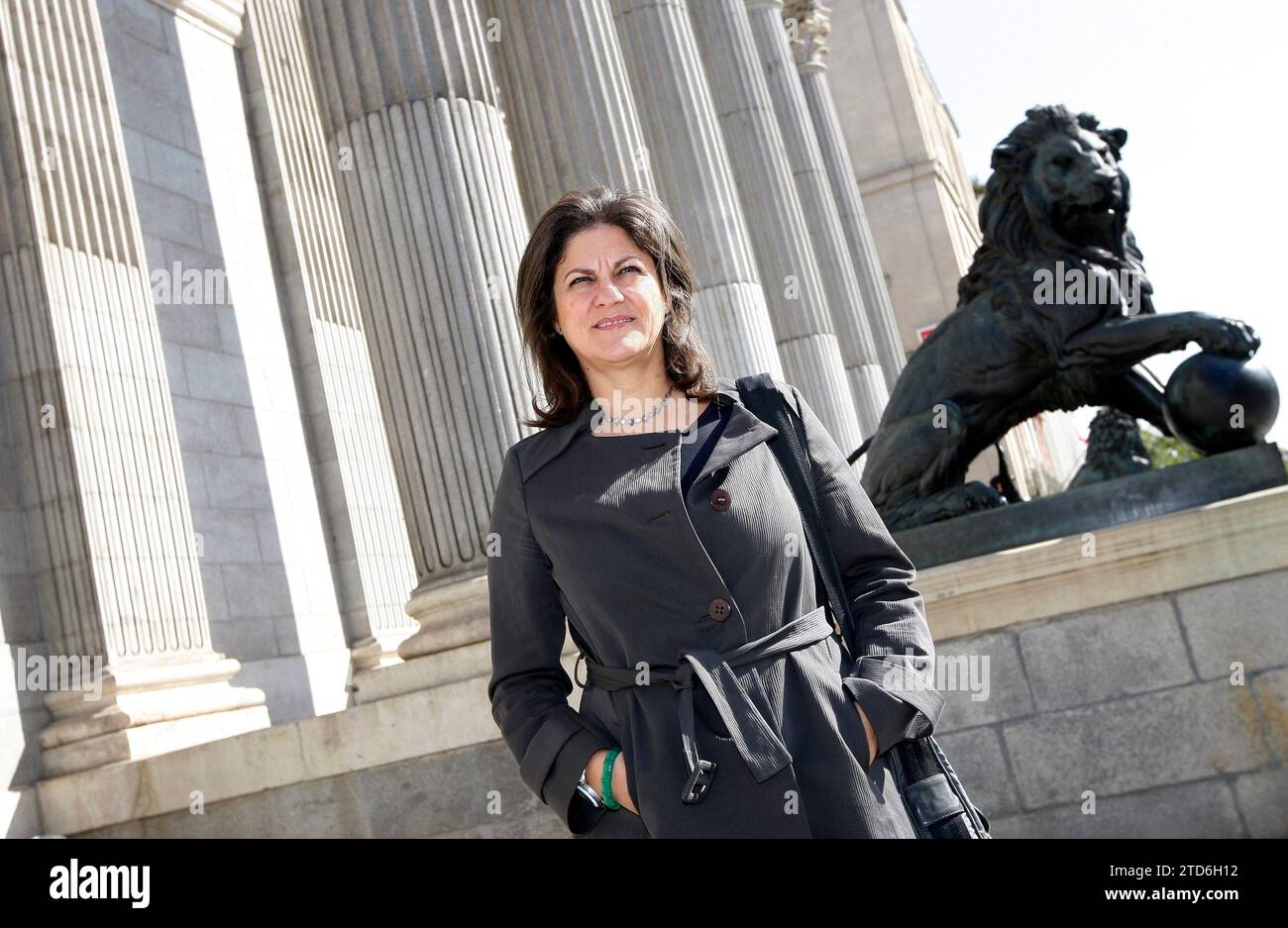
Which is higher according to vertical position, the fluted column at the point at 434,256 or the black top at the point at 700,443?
the fluted column at the point at 434,256

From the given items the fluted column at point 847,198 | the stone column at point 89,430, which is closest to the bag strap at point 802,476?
the stone column at point 89,430

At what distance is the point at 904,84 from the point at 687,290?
32.2 meters

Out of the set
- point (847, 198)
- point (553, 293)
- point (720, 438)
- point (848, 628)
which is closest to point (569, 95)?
point (553, 293)

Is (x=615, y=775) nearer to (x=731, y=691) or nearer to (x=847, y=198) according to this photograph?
(x=731, y=691)

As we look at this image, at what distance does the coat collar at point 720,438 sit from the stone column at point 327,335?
1044 cm

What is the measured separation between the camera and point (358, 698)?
25.1 ft

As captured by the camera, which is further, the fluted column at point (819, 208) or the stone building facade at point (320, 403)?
the fluted column at point (819, 208)

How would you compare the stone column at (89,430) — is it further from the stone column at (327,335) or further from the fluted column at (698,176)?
the fluted column at (698,176)

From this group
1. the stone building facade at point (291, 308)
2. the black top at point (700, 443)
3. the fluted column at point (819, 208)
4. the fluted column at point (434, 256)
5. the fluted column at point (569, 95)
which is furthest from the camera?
the fluted column at point (819, 208)

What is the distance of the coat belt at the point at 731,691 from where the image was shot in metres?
2.39

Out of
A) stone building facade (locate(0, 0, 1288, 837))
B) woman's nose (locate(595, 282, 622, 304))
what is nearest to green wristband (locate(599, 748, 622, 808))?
woman's nose (locate(595, 282, 622, 304))

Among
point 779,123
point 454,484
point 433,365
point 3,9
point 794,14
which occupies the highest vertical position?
point 794,14
